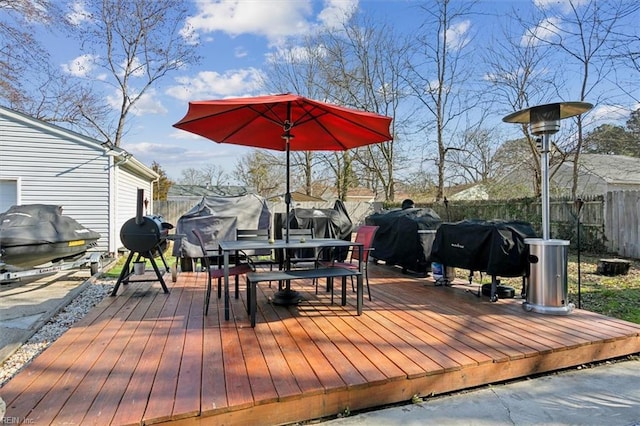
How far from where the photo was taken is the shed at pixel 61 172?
857cm

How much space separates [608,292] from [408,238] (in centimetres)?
275

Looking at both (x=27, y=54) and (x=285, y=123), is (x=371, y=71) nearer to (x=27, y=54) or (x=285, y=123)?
(x=27, y=54)

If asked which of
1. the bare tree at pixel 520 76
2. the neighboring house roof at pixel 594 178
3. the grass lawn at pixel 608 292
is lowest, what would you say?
the grass lawn at pixel 608 292

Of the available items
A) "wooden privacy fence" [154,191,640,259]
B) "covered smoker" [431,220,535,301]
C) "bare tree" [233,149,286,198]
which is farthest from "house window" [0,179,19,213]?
"bare tree" [233,149,286,198]

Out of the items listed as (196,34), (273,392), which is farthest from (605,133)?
(196,34)

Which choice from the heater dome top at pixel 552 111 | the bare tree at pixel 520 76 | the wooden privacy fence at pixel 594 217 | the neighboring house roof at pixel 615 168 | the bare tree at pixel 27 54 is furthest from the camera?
the neighboring house roof at pixel 615 168

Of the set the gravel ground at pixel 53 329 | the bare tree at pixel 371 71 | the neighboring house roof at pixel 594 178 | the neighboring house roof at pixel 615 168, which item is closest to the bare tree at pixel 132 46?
the bare tree at pixel 371 71

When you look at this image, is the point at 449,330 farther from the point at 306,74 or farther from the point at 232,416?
the point at 306,74

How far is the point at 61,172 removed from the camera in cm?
889

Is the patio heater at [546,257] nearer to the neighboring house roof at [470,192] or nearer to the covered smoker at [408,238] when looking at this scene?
the covered smoker at [408,238]

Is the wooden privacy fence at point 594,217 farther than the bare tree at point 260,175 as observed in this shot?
No

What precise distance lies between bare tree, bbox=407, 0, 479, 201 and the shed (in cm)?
1151

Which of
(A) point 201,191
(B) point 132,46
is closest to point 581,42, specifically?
(B) point 132,46

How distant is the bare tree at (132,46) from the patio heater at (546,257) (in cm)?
1689
